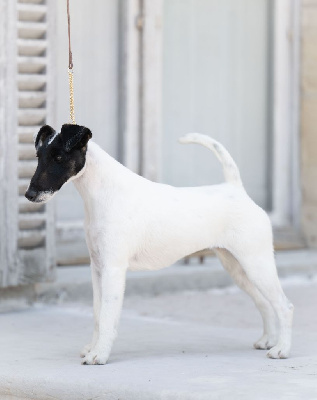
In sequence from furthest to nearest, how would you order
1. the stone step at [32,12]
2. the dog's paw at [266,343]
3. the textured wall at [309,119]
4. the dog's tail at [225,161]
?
the textured wall at [309,119] < the stone step at [32,12] < the dog's paw at [266,343] < the dog's tail at [225,161]

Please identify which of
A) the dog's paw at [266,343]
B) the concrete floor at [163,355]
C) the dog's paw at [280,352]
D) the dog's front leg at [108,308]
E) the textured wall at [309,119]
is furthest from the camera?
the textured wall at [309,119]

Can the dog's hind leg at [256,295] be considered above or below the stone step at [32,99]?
below

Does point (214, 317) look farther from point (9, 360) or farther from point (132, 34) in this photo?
point (132, 34)

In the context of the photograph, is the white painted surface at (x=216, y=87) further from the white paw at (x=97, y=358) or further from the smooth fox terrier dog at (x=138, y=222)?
the white paw at (x=97, y=358)

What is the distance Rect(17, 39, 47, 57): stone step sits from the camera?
23.1 ft

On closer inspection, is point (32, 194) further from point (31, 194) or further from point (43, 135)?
point (43, 135)

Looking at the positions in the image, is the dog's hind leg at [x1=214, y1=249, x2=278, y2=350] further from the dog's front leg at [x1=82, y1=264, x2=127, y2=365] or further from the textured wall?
the textured wall

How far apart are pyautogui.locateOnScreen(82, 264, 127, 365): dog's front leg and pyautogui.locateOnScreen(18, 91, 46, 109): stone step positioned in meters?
2.22

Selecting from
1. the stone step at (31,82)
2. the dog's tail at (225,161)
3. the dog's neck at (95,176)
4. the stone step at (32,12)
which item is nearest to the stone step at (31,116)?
the stone step at (31,82)

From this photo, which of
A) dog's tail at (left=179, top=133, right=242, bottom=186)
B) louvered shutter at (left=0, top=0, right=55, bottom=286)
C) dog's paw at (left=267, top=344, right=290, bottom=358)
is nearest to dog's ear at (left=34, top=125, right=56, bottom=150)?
dog's tail at (left=179, top=133, right=242, bottom=186)

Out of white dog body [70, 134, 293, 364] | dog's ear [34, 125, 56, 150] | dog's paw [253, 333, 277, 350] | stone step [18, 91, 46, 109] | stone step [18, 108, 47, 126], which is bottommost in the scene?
dog's paw [253, 333, 277, 350]

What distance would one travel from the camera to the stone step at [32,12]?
7023 mm

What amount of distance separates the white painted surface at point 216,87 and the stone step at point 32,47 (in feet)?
6.06

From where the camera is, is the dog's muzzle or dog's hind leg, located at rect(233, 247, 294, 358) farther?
dog's hind leg, located at rect(233, 247, 294, 358)
